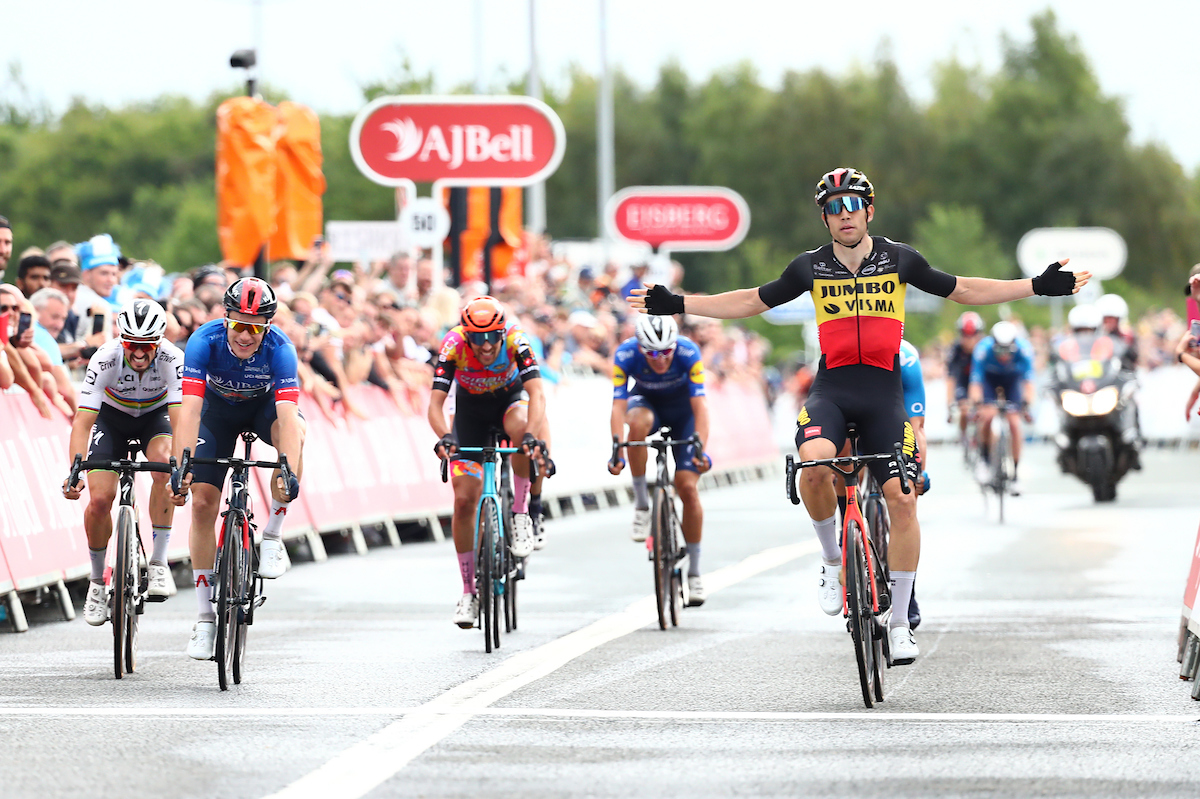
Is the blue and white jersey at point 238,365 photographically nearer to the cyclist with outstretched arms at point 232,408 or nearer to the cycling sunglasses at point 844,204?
the cyclist with outstretched arms at point 232,408

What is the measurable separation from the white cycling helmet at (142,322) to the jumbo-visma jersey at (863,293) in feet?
10.0

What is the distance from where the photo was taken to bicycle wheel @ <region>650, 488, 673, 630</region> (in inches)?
476

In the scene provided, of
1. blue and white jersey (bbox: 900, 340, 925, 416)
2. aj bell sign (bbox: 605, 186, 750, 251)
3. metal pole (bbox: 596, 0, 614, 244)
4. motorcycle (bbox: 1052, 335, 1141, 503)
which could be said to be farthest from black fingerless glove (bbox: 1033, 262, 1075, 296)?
metal pole (bbox: 596, 0, 614, 244)

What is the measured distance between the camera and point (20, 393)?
→ 13.1 metres

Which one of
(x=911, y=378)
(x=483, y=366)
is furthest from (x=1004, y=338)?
(x=483, y=366)

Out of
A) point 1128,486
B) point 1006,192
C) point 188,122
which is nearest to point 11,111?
point 188,122

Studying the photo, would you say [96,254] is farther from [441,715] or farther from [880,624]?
[880,624]

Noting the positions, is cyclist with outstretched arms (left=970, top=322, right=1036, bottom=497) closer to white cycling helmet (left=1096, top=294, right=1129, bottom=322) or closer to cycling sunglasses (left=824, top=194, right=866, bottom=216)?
white cycling helmet (left=1096, top=294, right=1129, bottom=322)

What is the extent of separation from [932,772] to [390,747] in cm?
196

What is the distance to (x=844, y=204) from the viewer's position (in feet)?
30.5

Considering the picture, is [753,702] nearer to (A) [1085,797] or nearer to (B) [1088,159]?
(A) [1085,797]

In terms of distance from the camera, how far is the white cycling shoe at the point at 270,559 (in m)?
9.96

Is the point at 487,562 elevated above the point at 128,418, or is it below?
below

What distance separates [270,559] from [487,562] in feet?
5.00
